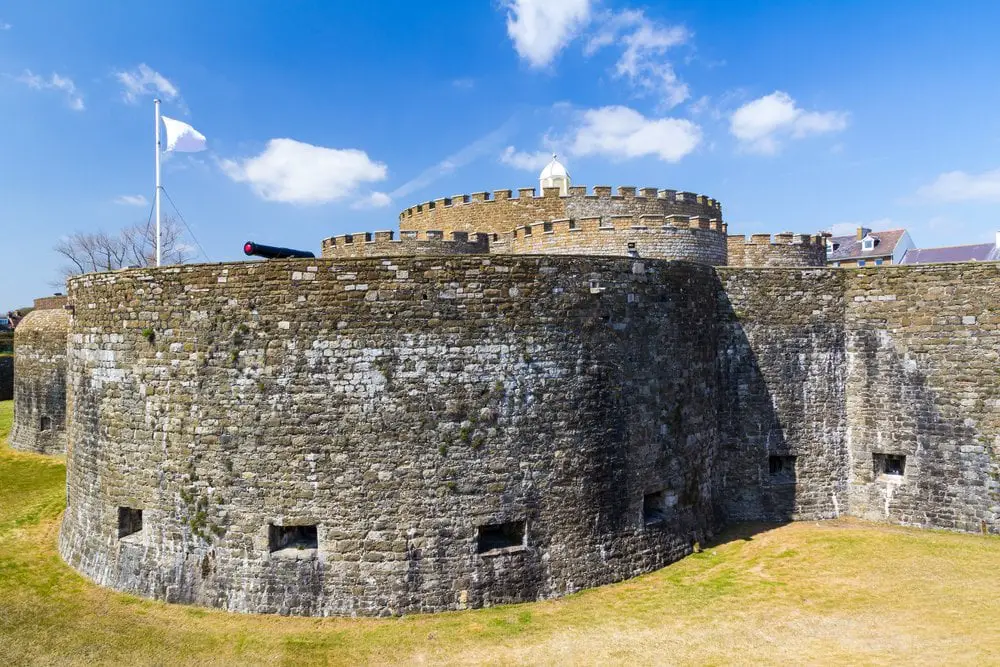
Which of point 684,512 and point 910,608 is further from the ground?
point 684,512

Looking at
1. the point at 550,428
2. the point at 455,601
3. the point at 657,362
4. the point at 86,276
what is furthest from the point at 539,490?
the point at 86,276

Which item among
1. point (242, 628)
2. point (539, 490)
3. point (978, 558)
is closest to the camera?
point (242, 628)

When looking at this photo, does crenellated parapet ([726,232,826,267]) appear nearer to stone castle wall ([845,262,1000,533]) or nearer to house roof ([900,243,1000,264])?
stone castle wall ([845,262,1000,533])

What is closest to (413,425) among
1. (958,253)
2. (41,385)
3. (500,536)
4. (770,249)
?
(500,536)

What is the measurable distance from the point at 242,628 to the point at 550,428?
5978 millimetres

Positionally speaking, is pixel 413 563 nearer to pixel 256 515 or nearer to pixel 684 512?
pixel 256 515

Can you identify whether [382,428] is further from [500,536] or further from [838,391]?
[838,391]

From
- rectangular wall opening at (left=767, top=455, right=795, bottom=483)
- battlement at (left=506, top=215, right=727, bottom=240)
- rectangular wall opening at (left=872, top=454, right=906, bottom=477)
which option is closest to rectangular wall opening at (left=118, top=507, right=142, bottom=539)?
battlement at (left=506, top=215, right=727, bottom=240)

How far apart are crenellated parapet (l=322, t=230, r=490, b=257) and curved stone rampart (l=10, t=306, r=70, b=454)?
1177cm

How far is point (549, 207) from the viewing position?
21844 mm

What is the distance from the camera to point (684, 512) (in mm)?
12344

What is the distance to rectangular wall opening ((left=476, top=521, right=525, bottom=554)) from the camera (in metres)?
10.4

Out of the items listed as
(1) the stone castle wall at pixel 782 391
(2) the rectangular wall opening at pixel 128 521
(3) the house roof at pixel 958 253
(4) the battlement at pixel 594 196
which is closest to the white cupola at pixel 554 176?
Result: (4) the battlement at pixel 594 196

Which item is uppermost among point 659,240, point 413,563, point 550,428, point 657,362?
point 659,240
